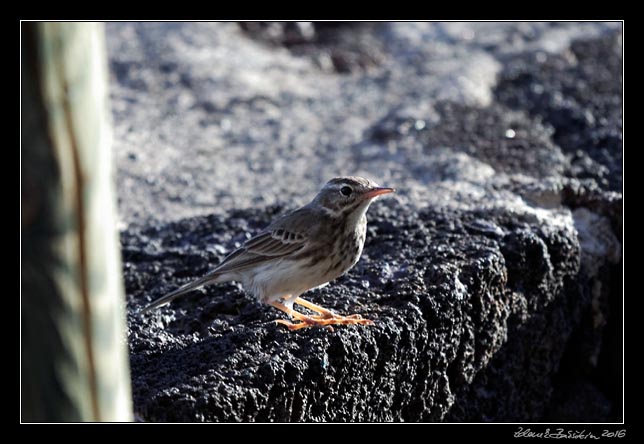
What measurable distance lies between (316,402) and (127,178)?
4.16 metres

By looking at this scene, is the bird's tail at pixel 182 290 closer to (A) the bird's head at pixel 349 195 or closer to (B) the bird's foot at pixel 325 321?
(B) the bird's foot at pixel 325 321

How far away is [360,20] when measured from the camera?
38.7ft

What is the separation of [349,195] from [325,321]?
0.95m

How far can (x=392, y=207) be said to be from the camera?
696 cm

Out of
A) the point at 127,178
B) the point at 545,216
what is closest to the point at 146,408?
the point at 545,216

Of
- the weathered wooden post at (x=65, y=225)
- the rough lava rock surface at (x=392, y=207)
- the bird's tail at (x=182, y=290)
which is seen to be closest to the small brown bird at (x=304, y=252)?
the bird's tail at (x=182, y=290)

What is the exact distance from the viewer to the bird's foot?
525 centimetres

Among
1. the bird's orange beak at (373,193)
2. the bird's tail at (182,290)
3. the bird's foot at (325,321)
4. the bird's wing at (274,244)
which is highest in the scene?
the bird's orange beak at (373,193)

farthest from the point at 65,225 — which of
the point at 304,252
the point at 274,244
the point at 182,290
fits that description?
the point at 274,244

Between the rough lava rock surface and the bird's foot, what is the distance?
0.09 metres

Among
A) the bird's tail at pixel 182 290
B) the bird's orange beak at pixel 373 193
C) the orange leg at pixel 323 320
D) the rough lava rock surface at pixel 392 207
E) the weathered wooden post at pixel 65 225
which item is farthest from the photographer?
the bird's orange beak at pixel 373 193

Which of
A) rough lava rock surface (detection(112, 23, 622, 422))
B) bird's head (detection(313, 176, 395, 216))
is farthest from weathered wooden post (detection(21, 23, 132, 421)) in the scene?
bird's head (detection(313, 176, 395, 216))

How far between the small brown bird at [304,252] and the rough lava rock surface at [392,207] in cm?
17

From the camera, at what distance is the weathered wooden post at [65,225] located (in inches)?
109
